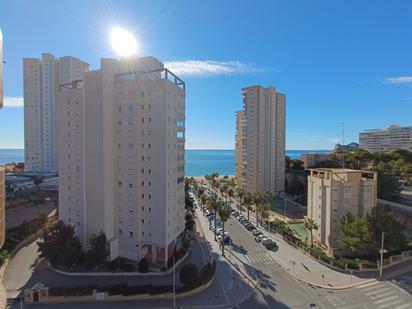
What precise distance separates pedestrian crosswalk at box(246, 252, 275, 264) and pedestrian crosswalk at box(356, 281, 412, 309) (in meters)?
11.3

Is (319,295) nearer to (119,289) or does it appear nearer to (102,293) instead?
(119,289)

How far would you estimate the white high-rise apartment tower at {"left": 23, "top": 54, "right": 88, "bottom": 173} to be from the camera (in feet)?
321

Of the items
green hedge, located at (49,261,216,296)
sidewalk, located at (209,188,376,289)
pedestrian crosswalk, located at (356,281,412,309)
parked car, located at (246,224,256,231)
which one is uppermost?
green hedge, located at (49,261,216,296)

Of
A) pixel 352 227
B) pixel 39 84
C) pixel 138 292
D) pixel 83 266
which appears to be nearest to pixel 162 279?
pixel 138 292

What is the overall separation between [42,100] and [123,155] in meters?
83.6

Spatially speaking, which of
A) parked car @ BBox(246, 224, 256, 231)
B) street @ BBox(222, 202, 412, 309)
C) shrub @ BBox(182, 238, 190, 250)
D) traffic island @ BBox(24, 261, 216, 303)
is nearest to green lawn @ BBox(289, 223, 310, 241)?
parked car @ BBox(246, 224, 256, 231)

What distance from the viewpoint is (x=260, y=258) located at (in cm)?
3831

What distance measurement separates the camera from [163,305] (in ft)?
88.0

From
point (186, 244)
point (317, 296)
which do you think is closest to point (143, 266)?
point (186, 244)

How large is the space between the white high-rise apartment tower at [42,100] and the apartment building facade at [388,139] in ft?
589

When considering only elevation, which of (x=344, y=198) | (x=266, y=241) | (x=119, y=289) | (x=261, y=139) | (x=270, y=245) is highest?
(x=261, y=139)

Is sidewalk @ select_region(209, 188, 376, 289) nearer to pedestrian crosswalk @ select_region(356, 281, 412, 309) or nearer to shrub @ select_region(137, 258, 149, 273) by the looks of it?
pedestrian crosswalk @ select_region(356, 281, 412, 309)

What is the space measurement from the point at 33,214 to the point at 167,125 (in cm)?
4796

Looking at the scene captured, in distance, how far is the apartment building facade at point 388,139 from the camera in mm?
166125
